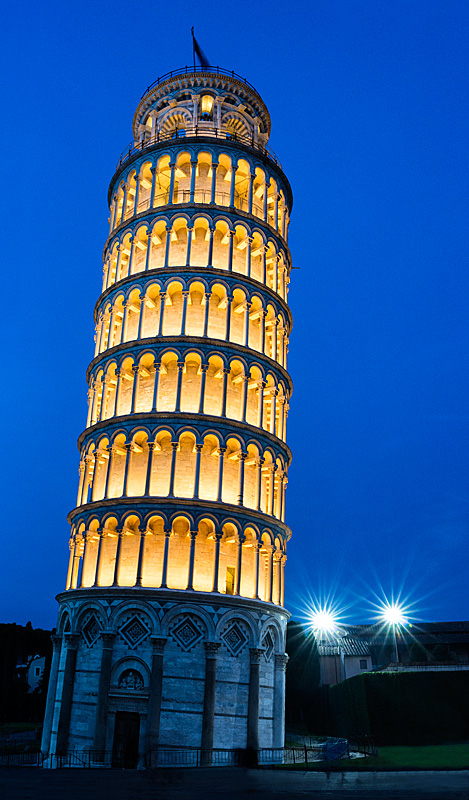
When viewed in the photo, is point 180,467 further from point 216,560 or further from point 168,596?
point 168,596

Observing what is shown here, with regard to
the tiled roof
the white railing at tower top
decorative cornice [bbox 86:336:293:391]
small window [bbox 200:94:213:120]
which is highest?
small window [bbox 200:94:213:120]

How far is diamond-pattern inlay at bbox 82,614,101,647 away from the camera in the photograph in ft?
93.5

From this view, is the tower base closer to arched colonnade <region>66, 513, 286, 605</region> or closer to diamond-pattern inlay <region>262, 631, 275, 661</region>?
diamond-pattern inlay <region>262, 631, 275, 661</region>

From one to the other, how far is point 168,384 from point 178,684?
13.6 meters

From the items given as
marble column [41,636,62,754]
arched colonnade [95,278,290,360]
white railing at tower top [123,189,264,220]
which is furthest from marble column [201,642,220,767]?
white railing at tower top [123,189,264,220]

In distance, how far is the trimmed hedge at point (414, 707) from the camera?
39.8 metres

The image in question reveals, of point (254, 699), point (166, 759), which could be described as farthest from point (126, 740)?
point (254, 699)

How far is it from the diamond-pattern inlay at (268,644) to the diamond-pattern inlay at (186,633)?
3677 millimetres

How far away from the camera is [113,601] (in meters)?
28.1

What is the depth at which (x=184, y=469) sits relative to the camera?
1211 inches

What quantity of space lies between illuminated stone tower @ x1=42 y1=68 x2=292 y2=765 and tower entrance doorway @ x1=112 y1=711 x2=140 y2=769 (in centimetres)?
6

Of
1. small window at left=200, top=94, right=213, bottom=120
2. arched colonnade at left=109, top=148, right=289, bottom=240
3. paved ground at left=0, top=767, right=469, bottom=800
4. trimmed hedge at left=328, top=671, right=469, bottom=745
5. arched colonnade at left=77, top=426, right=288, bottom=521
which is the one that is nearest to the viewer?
paved ground at left=0, top=767, right=469, bottom=800

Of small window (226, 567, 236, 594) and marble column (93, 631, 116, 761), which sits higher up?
small window (226, 567, 236, 594)

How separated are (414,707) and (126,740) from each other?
71.0 ft
